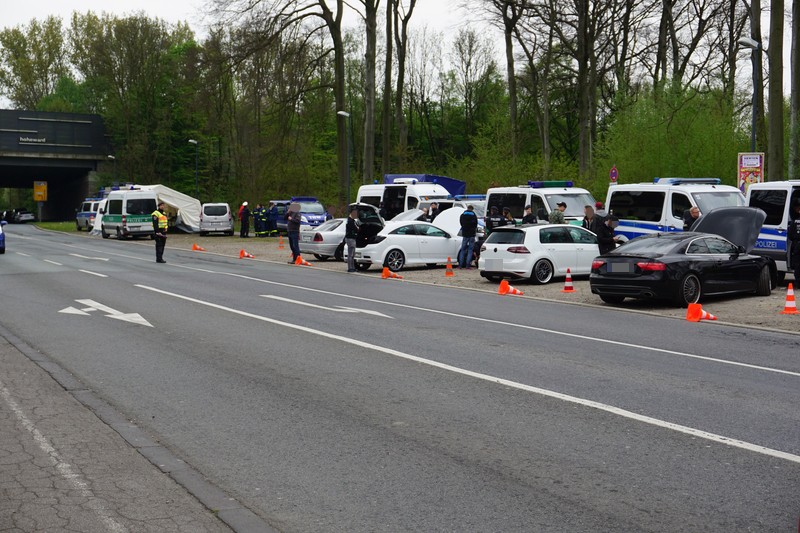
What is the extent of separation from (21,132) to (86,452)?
78920 millimetres

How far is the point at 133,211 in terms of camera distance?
4966 centimetres

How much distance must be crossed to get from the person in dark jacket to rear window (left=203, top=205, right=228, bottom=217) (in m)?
27.5

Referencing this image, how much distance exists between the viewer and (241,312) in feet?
52.2

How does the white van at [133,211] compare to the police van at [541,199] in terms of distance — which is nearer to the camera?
the police van at [541,199]

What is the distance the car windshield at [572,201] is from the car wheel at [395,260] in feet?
16.1

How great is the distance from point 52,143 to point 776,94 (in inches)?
2693

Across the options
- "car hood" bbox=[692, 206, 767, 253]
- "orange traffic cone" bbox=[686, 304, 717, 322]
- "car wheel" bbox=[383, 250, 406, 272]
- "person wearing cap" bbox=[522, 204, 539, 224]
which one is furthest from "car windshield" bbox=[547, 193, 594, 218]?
"orange traffic cone" bbox=[686, 304, 717, 322]

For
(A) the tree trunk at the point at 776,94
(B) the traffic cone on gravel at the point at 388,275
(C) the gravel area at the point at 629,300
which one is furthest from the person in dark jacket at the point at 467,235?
(A) the tree trunk at the point at 776,94

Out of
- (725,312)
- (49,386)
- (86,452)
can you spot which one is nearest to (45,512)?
(86,452)

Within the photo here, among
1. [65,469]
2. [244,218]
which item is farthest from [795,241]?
[244,218]

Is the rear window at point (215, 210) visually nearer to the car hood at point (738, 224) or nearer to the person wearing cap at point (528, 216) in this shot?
the person wearing cap at point (528, 216)

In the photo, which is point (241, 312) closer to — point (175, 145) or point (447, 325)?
point (447, 325)

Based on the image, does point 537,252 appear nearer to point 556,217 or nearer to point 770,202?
point 556,217

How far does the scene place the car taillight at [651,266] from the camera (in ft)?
56.1
